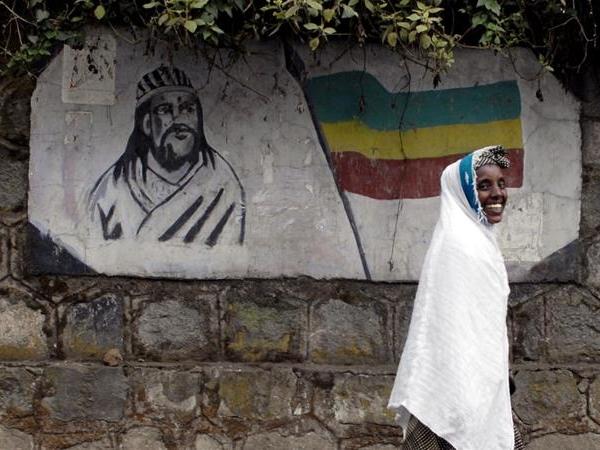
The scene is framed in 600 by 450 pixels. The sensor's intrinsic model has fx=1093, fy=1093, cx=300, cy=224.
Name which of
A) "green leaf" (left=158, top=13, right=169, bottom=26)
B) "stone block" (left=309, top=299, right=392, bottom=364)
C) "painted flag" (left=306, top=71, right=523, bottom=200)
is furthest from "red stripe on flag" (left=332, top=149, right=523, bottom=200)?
"green leaf" (left=158, top=13, right=169, bottom=26)

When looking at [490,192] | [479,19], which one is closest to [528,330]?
[479,19]

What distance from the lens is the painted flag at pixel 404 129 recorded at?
212 inches

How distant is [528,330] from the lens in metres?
5.47

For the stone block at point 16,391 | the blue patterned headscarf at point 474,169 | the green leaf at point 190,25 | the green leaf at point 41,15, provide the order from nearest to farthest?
→ 1. the blue patterned headscarf at point 474,169
2. the green leaf at point 190,25
3. the green leaf at point 41,15
4. the stone block at point 16,391

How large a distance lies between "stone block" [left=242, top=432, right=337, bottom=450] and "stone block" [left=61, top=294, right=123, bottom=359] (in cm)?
79

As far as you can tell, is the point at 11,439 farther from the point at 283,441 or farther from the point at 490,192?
the point at 490,192

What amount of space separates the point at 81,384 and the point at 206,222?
3.20 feet

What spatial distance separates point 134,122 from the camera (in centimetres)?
532

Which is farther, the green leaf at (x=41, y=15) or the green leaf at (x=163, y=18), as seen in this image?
the green leaf at (x=41, y=15)

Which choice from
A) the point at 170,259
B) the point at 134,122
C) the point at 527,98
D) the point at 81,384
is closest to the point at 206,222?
the point at 170,259

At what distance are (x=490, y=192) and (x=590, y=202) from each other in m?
1.67

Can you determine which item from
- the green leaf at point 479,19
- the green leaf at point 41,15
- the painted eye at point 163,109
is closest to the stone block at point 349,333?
the painted eye at point 163,109

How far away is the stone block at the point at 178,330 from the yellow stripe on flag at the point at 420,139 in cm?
101

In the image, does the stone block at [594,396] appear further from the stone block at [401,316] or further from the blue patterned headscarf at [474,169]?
the blue patterned headscarf at [474,169]
